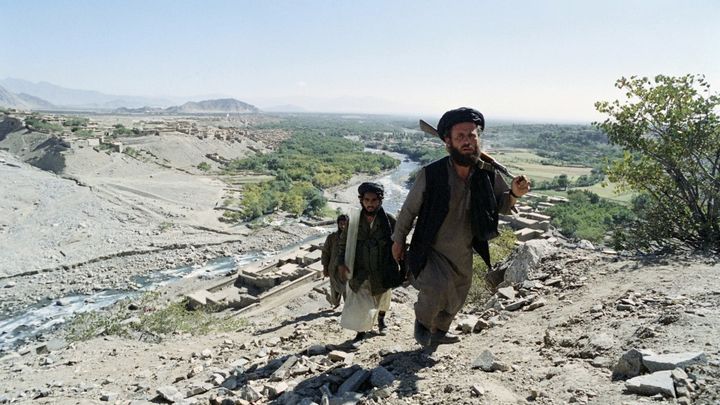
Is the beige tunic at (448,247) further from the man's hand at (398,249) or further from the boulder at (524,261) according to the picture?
the boulder at (524,261)

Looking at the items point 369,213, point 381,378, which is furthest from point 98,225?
point 381,378

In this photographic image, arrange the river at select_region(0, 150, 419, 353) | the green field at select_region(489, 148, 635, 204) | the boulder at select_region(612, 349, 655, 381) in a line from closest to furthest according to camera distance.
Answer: the boulder at select_region(612, 349, 655, 381)
the river at select_region(0, 150, 419, 353)
the green field at select_region(489, 148, 635, 204)

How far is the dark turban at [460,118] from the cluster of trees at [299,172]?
23.7 meters

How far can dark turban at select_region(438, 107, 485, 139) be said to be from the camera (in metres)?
2.80

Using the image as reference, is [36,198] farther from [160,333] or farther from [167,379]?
[167,379]

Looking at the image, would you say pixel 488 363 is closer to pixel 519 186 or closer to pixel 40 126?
pixel 519 186

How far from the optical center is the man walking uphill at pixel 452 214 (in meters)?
2.83

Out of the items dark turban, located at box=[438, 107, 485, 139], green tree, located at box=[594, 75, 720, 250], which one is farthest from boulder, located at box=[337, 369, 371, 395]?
green tree, located at box=[594, 75, 720, 250]

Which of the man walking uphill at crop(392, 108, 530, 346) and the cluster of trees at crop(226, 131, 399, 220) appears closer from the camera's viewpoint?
the man walking uphill at crop(392, 108, 530, 346)

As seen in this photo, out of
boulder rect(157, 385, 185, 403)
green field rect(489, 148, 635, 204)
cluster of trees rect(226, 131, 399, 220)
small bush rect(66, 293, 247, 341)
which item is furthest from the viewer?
green field rect(489, 148, 635, 204)

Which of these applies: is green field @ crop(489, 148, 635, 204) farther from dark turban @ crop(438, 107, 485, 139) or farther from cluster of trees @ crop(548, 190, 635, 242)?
dark turban @ crop(438, 107, 485, 139)

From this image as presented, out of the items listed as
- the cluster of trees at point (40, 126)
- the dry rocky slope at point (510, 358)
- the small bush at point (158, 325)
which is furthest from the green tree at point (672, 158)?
the cluster of trees at point (40, 126)

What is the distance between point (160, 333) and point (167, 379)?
5.03 metres

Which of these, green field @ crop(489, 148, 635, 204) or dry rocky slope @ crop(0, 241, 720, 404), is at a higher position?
dry rocky slope @ crop(0, 241, 720, 404)
